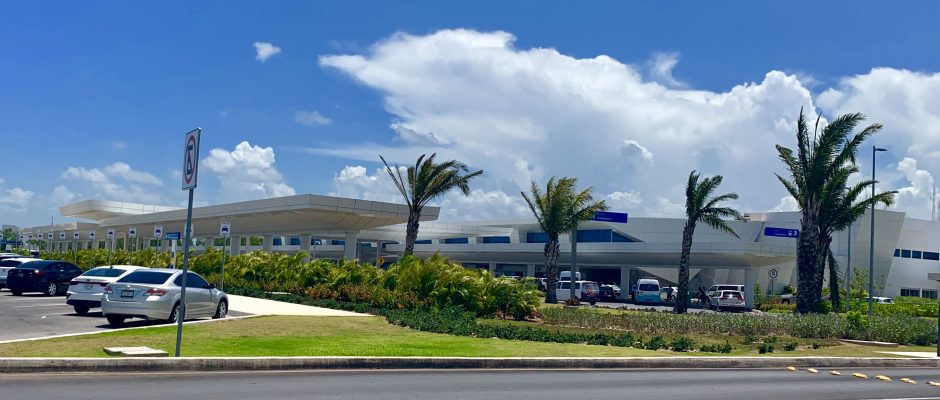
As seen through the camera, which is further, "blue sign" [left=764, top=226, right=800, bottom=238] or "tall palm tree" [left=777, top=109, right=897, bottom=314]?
"blue sign" [left=764, top=226, right=800, bottom=238]

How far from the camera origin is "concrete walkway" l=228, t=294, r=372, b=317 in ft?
82.0

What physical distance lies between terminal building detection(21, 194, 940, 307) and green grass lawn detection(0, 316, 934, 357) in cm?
2532

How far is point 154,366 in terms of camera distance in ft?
41.0

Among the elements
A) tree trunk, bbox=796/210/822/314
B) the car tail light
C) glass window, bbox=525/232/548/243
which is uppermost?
glass window, bbox=525/232/548/243

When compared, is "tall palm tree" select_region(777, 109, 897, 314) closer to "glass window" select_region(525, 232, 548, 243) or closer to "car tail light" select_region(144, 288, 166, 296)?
"car tail light" select_region(144, 288, 166, 296)

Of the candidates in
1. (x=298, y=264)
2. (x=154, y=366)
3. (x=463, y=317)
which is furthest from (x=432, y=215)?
(x=154, y=366)

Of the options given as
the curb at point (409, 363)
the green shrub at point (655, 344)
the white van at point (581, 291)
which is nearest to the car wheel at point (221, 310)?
the curb at point (409, 363)

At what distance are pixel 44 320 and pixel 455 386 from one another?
13599mm

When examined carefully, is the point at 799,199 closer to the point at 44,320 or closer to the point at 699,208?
the point at 699,208

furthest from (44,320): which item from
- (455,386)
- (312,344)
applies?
(455,386)

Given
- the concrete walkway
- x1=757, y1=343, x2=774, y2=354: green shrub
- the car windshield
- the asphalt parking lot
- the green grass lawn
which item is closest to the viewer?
the green grass lawn

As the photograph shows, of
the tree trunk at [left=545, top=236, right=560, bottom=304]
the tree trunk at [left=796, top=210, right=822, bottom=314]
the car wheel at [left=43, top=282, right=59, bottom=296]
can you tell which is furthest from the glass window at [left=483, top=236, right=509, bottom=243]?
the car wheel at [left=43, top=282, right=59, bottom=296]

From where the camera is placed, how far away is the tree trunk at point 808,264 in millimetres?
35875

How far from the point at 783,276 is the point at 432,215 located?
125ft
